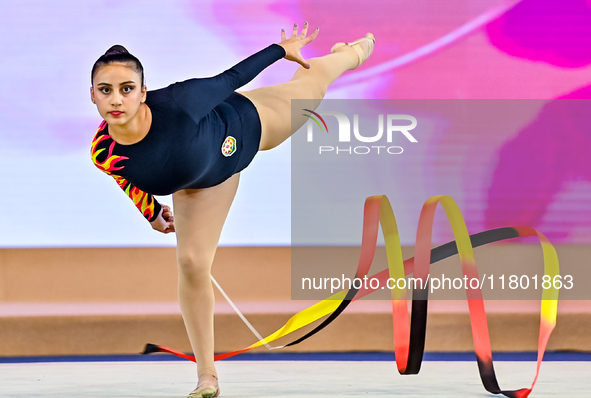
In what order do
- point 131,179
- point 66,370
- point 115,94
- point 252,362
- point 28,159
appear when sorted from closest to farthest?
point 115,94 → point 131,179 → point 66,370 → point 252,362 → point 28,159

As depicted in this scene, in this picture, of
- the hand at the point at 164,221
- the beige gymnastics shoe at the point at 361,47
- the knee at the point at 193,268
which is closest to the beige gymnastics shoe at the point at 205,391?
the knee at the point at 193,268

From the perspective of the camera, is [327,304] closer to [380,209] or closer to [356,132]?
[380,209]

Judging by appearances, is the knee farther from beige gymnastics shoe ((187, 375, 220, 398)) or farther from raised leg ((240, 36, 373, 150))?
raised leg ((240, 36, 373, 150))

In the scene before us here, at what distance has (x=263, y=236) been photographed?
3.17 meters

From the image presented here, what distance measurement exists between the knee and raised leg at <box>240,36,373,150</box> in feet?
1.41

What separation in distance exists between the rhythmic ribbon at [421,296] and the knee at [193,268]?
0.26 meters

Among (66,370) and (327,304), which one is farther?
(66,370)

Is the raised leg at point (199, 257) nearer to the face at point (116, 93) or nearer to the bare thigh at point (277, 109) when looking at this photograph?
the bare thigh at point (277, 109)

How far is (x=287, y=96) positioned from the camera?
81.3 inches

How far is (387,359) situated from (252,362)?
64 centimetres

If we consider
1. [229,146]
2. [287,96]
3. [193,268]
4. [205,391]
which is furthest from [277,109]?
[205,391]

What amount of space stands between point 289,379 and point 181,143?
3.41ft

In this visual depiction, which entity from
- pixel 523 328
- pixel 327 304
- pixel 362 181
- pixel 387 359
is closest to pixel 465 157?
pixel 362 181

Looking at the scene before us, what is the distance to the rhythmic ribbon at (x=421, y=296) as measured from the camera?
180cm
